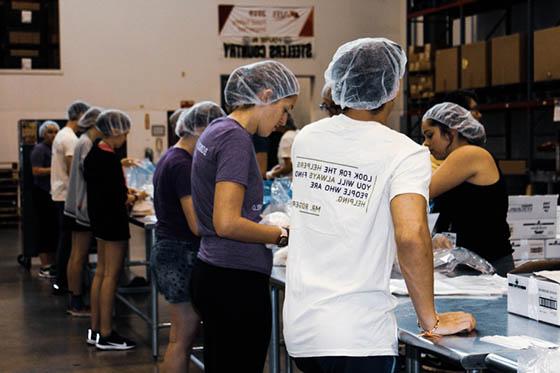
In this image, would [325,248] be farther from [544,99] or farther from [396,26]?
[396,26]

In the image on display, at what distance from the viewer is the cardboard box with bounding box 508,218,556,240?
4191 millimetres

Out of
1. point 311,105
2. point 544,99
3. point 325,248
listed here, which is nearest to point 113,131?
point 325,248

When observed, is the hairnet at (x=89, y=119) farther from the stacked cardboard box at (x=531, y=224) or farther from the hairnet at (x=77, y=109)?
the stacked cardboard box at (x=531, y=224)

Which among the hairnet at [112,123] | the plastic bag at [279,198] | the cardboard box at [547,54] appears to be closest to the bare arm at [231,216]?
the plastic bag at [279,198]

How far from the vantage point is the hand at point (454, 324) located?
215 centimetres

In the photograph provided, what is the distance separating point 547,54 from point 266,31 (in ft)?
21.0

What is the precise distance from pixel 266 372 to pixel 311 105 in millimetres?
10214

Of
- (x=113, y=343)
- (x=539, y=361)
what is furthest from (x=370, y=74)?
(x=113, y=343)

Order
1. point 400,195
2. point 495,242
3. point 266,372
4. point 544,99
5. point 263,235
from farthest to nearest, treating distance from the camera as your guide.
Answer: point 544,99 < point 266,372 < point 495,242 < point 263,235 < point 400,195

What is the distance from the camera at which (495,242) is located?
3.47 meters

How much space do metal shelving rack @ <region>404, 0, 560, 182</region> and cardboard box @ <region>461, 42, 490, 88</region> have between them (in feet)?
0.53

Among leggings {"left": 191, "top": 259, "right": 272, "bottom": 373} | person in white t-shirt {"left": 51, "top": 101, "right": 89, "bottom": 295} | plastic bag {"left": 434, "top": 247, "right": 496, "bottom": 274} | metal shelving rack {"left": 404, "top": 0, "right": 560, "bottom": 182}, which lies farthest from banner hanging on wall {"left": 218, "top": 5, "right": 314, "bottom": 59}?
leggings {"left": 191, "top": 259, "right": 272, "bottom": 373}

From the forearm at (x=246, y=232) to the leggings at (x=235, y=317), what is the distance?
0.44ft

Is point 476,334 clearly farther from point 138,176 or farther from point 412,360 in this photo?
point 138,176
